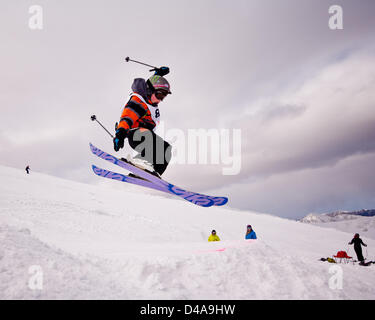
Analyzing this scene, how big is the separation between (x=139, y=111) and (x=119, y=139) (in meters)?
0.64

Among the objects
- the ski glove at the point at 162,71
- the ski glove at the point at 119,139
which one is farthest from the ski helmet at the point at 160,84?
the ski glove at the point at 119,139

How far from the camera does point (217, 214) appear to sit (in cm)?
2131

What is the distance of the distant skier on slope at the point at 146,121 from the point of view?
4414mm

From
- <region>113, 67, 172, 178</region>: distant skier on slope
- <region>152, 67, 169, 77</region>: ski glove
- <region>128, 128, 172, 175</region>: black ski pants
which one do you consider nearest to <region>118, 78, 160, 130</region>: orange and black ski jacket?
<region>113, 67, 172, 178</region>: distant skier on slope

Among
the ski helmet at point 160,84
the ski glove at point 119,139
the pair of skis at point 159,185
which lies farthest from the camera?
the pair of skis at point 159,185

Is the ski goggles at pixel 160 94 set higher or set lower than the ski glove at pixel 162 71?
lower

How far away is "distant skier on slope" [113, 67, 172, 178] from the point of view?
14.5 ft

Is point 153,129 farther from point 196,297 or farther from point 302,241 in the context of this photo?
point 302,241

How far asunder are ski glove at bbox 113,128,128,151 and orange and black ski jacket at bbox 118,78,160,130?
85mm

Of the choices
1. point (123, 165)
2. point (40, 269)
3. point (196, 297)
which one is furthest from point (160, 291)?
point (123, 165)

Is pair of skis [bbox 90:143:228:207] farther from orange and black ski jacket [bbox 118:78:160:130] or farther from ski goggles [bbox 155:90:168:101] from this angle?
ski goggles [bbox 155:90:168:101]

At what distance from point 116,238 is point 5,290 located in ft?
23.9

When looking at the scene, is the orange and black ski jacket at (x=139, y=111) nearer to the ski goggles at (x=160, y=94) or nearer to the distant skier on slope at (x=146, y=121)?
the distant skier on slope at (x=146, y=121)

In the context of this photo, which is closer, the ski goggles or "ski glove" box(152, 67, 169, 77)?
the ski goggles
